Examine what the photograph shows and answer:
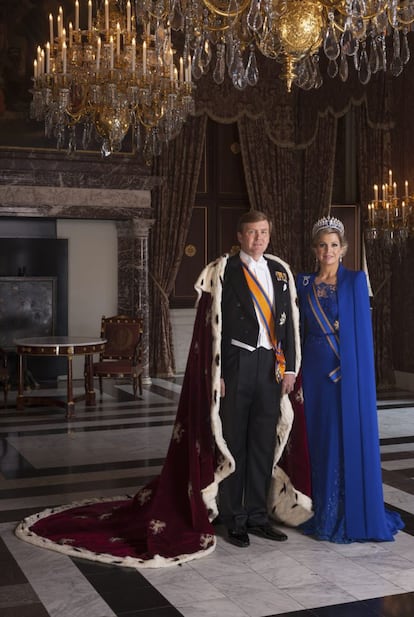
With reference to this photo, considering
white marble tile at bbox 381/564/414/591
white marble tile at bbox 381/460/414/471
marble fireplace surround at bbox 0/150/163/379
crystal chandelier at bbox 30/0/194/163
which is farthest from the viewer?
marble fireplace surround at bbox 0/150/163/379

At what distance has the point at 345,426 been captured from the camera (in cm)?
448

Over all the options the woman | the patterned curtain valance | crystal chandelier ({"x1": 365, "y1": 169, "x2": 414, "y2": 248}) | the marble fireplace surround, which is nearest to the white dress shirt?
the woman

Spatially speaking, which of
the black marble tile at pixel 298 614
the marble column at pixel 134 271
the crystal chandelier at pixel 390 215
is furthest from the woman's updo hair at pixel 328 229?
the marble column at pixel 134 271

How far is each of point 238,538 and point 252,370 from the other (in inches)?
34.7

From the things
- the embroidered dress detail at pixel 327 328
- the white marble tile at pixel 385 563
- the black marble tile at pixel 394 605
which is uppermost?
the embroidered dress detail at pixel 327 328

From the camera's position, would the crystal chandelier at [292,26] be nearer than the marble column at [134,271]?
Yes

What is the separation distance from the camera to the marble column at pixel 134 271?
11266mm

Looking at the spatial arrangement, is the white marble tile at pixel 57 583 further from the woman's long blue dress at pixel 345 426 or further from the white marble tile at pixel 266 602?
the woman's long blue dress at pixel 345 426

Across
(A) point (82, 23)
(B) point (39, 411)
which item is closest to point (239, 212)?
(A) point (82, 23)

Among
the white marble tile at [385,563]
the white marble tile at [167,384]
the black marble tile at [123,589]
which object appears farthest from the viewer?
the white marble tile at [167,384]

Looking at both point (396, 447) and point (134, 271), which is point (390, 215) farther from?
point (134, 271)

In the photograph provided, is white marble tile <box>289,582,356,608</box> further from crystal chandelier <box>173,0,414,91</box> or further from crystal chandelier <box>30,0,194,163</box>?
crystal chandelier <box>30,0,194,163</box>

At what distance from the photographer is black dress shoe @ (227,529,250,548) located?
171 inches

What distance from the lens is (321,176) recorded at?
12.4m
